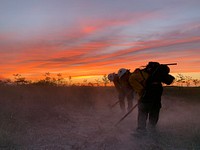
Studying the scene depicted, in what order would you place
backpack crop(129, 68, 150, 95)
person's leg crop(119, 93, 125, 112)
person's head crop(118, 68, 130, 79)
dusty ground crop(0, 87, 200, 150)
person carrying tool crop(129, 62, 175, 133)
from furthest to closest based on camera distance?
person's leg crop(119, 93, 125, 112), person's head crop(118, 68, 130, 79), backpack crop(129, 68, 150, 95), person carrying tool crop(129, 62, 175, 133), dusty ground crop(0, 87, 200, 150)

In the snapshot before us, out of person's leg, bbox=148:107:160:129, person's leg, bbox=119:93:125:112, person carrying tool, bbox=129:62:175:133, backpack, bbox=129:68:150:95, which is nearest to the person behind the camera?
person carrying tool, bbox=129:62:175:133

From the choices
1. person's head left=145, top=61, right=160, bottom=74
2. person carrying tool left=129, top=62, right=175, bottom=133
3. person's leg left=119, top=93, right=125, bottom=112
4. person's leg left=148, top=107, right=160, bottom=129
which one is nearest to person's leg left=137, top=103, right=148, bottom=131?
person carrying tool left=129, top=62, right=175, bottom=133

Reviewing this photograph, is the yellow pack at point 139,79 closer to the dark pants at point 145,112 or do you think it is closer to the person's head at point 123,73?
the dark pants at point 145,112

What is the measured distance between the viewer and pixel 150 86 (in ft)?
34.4

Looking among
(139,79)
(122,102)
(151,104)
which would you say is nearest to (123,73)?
(122,102)

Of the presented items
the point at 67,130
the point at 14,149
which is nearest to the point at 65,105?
the point at 67,130

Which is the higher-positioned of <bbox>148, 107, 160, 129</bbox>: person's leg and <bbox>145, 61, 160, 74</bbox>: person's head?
<bbox>145, 61, 160, 74</bbox>: person's head

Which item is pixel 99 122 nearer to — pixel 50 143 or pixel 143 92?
pixel 143 92

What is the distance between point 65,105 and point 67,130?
3.75m

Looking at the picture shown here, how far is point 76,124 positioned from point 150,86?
2660mm

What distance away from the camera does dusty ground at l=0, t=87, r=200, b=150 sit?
954 cm

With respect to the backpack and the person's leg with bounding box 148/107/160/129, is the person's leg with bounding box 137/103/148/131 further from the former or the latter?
the backpack

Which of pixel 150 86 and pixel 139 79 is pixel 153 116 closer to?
pixel 150 86

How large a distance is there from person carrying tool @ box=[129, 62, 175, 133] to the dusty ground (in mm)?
535
